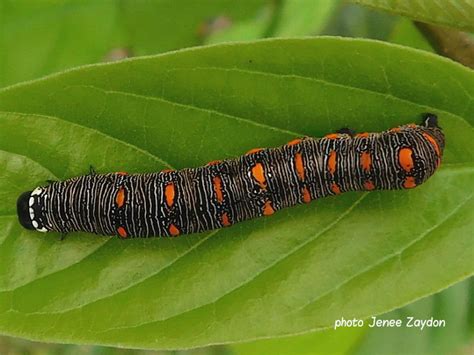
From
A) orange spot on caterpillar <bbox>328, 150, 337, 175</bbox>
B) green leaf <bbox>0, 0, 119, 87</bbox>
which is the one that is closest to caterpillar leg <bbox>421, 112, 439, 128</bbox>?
orange spot on caterpillar <bbox>328, 150, 337, 175</bbox>

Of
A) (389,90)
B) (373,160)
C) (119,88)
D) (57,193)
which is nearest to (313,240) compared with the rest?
(373,160)

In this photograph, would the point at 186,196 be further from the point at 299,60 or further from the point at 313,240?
the point at 299,60

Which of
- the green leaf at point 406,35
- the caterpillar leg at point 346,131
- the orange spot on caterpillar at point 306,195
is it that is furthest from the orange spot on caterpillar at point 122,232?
the green leaf at point 406,35

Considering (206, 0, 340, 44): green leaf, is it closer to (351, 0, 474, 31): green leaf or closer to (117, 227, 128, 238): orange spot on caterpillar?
(351, 0, 474, 31): green leaf

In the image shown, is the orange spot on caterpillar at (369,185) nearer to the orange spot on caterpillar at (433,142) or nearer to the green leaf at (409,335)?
the orange spot on caterpillar at (433,142)

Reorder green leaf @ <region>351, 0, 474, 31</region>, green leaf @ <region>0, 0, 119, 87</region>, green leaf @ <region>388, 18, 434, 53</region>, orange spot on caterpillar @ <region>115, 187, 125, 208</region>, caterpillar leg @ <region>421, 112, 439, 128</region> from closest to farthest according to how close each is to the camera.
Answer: green leaf @ <region>351, 0, 474, 31</region>
caterpillar leg @ <region>421, 112, 439, 128</region>
orange spot on caterpillar @ <region>115, 187, 125, 208</region>
green leaf @ <region>388, 18, 434, 53</region>
green leaf @ <region>0, 0, 119, 87</region>

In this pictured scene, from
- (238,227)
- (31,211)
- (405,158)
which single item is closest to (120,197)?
(31,211)

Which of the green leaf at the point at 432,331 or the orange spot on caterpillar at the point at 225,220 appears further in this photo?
the green leaf at the point at 432,331
